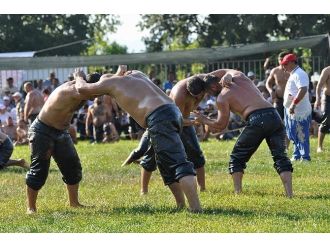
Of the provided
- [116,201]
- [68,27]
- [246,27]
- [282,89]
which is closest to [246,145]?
[116,201]

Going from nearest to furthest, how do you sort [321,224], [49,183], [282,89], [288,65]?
[321,224], [49,183], [288,65], [282,89]

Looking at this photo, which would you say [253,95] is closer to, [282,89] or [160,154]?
[160,154]

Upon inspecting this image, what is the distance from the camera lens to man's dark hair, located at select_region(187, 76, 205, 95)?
8.52 m

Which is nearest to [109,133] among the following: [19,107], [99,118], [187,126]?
[99,118]

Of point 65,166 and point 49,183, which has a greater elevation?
point 65,166

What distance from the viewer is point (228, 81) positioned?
9.21 meters

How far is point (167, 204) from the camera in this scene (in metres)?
8.64

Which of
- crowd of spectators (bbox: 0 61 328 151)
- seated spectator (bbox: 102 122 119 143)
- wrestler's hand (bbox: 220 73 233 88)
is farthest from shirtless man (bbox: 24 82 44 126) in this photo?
wrestler's hand (bbox: 220 73 233 88)

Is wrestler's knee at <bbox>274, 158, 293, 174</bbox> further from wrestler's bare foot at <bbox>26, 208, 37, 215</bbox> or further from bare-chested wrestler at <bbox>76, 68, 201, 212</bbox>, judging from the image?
wrestler's bare foot at <bbox>26, 208, 37, 215</bbox>

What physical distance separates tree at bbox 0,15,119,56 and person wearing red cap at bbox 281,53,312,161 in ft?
131

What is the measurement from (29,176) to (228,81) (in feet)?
8.40

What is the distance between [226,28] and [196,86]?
37245 millimetres

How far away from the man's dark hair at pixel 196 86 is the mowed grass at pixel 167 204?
4.09 feet

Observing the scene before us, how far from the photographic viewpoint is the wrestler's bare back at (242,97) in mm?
9211
